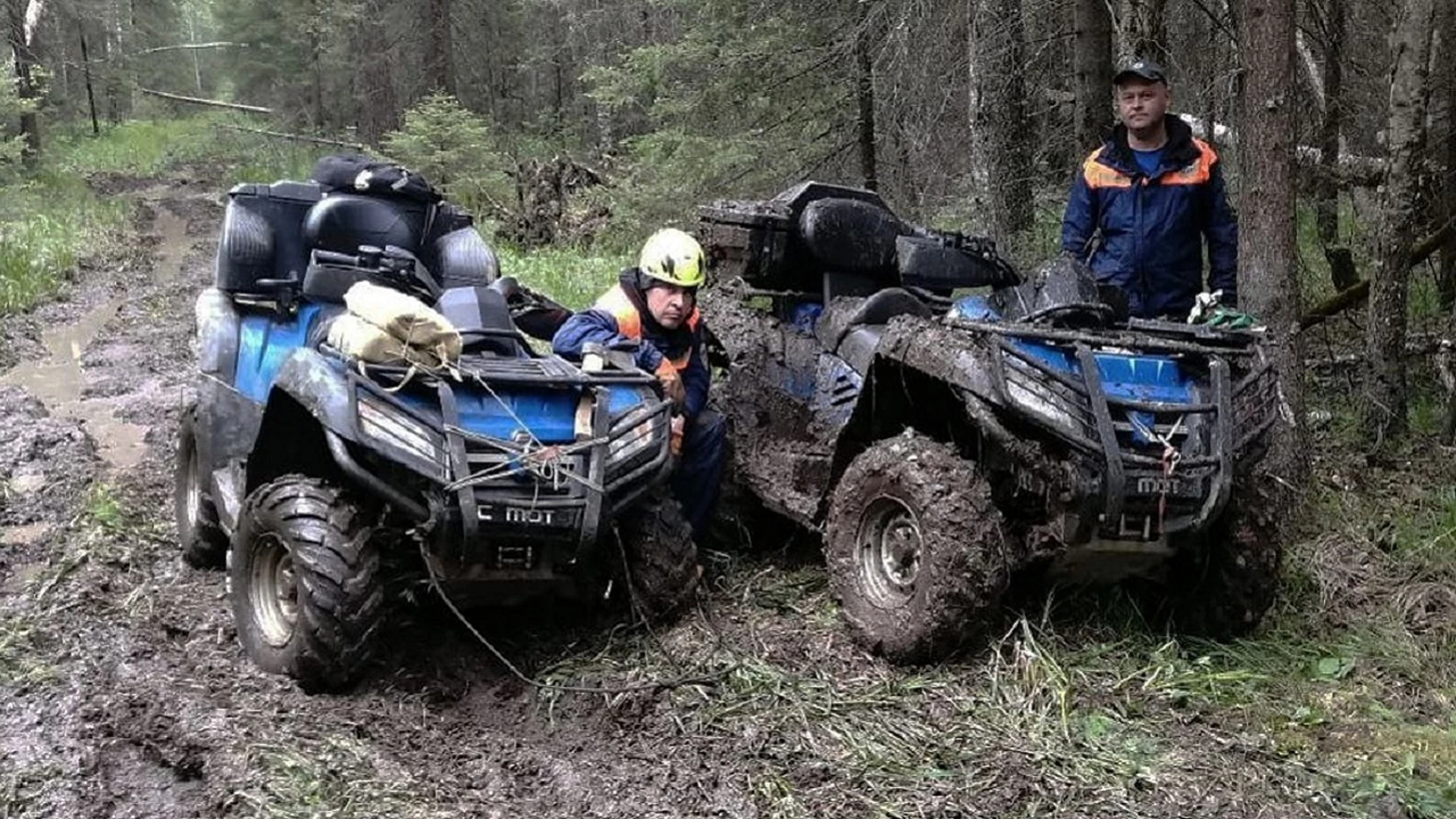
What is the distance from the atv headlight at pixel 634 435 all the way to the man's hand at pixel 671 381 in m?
0.48

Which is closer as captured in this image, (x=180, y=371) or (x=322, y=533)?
(x=322, y=533)

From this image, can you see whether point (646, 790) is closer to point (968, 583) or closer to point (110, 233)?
point (968, 583)

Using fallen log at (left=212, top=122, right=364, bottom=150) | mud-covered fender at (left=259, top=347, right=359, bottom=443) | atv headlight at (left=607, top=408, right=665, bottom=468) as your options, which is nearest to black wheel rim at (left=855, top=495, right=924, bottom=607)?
atv headlight at (left=607, top=408, right=665, bottom=468)

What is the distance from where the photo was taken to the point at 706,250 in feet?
22.2

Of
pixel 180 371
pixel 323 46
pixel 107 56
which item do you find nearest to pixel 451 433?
pixel 180 371

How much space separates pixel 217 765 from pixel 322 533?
0.83 m

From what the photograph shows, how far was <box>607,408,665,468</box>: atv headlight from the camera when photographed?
15.3 ft

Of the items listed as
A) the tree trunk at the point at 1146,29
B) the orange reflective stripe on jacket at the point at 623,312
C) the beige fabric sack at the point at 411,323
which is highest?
the tree trunk at the point at 1146,29

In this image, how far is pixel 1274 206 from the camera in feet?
19.6

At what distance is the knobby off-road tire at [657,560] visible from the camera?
499 cm

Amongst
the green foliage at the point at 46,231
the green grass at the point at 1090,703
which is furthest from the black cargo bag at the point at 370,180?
the green foliage at the point at 46,231

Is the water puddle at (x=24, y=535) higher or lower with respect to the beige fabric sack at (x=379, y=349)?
lower

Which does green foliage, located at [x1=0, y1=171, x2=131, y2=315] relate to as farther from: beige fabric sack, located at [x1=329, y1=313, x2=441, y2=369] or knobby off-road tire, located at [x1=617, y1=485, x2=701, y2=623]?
knobby off-road tire, located at [x1=617, y1=485, x2=701, y2=623]

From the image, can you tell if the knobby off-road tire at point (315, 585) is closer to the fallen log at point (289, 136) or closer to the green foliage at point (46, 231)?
the green foliage at point (46, 231)
